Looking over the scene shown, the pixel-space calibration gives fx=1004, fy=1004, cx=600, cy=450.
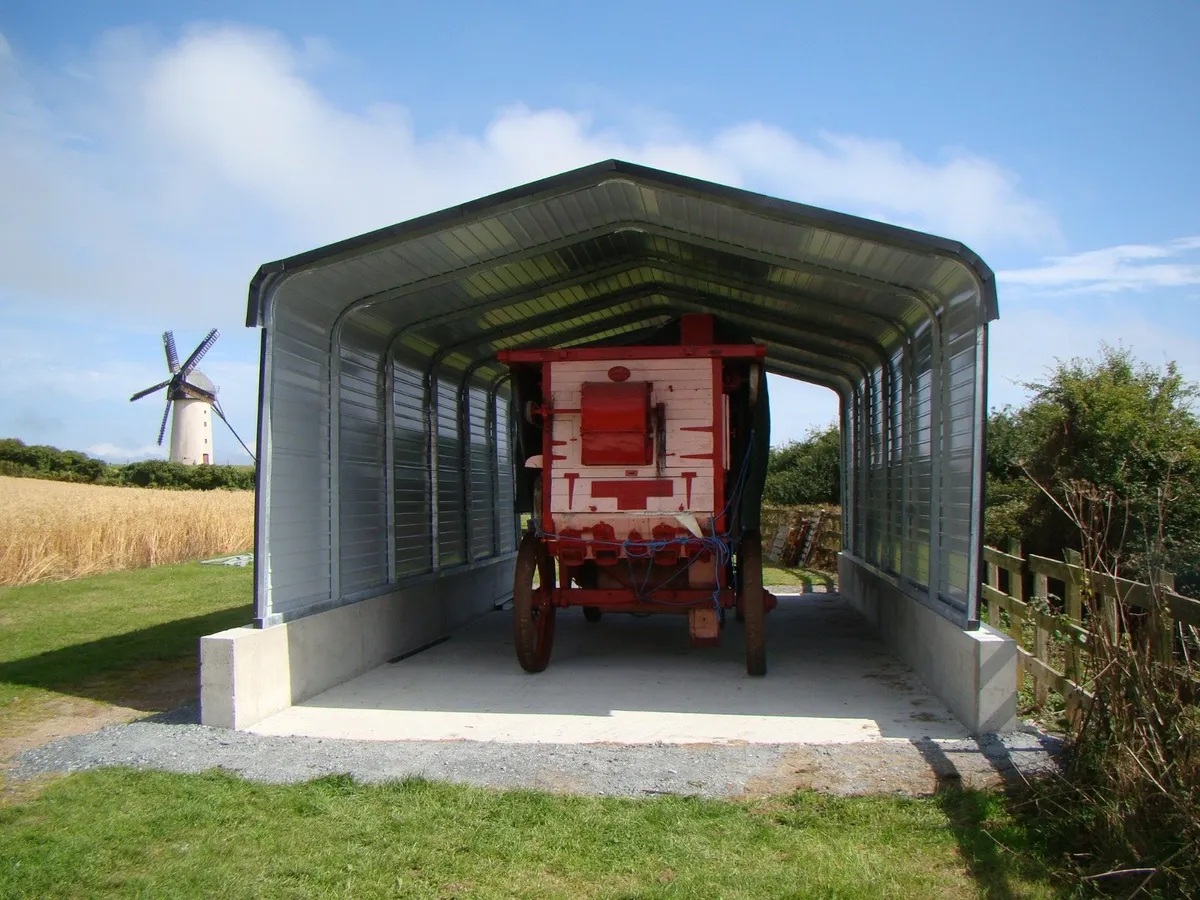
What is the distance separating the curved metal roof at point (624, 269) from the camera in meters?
7.11

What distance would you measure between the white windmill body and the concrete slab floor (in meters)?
51.9

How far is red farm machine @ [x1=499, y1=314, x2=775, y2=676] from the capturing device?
803 centimetres

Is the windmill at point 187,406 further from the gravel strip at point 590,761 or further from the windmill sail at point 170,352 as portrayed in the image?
the gravel strip at point 590,761

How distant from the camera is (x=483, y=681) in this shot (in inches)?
328

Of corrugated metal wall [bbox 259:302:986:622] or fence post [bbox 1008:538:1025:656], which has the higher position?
corrugated metal wall [bbox 259:302:986:622]

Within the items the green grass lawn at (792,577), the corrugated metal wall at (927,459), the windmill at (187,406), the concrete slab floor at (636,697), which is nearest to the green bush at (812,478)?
the green grass lawn at (792,577)

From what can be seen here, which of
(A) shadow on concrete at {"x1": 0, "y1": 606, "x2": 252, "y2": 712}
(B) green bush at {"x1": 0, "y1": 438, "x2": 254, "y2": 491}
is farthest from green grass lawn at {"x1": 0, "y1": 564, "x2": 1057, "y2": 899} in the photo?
(B) green bush at {"x1": 0, "y1": 438, "x2": 254, "y2": 491}

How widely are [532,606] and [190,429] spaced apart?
55.0 metres

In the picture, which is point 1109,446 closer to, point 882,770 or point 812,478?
point 882,770

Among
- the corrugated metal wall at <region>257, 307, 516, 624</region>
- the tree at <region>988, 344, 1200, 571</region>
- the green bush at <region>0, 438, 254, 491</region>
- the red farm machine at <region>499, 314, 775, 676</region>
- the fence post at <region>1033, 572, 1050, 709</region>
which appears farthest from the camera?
the green bush at <region>0, 438, 254, 491</region>

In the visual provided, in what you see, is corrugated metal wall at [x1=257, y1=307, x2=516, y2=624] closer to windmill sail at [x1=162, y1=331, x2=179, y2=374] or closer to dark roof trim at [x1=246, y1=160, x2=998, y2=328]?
dark roof trim at [x1=246, y1=160, x2=998, y2=328]

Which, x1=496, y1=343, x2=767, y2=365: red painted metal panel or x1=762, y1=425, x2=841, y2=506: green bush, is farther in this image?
x1=762, y1=425, x2=841, y2=506: green bush

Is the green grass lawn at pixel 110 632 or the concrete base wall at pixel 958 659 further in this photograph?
the green grass lawn at pixel 110 632

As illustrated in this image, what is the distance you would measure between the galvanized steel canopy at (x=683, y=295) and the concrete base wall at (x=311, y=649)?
477 mm
